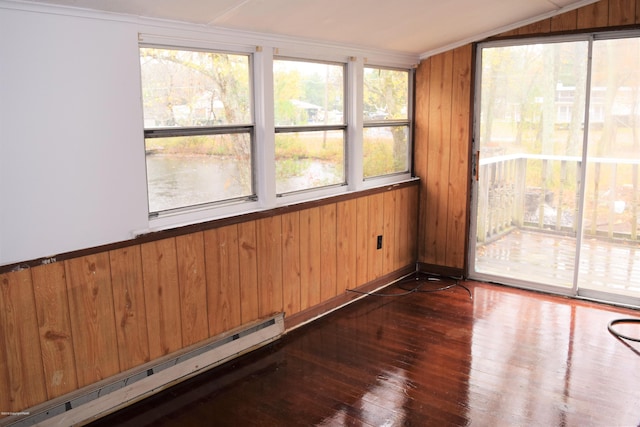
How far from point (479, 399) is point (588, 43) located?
118 inches

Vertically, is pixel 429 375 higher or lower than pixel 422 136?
lower

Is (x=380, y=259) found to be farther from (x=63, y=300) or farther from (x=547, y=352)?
(x=63, y=300)

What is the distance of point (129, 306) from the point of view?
300 cm

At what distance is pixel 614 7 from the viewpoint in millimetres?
4203

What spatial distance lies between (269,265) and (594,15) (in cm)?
315

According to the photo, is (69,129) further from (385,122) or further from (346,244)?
(385,122)

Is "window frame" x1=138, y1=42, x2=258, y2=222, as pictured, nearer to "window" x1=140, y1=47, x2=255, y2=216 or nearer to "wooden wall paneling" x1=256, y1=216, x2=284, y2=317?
→ "window" x1=140, y1=47, x2=255, y2=216

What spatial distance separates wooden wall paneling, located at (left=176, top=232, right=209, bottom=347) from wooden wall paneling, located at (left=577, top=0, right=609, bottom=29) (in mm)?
3375

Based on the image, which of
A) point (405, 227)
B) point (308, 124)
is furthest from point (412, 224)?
point (308, 124)

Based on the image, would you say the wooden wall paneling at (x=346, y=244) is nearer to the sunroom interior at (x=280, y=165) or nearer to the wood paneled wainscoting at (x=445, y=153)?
the sunroom interior at (x=280, y=165)

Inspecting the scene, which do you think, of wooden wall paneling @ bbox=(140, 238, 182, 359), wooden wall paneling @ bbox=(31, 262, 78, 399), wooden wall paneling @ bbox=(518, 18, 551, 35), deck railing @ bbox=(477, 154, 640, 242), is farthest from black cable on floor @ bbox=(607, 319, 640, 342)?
wooden wall paneling @ bbox=(31, 262, 78, 399)

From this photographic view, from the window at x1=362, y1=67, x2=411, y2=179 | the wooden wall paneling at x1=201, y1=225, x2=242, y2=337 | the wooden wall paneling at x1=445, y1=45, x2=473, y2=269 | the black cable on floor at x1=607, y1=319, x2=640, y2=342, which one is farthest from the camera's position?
A: the wooden wall paneling at x1=445, y1=45, x2=473, y2=269

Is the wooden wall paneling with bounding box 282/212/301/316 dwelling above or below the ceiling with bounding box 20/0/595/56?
below

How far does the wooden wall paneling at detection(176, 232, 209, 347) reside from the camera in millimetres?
3256
